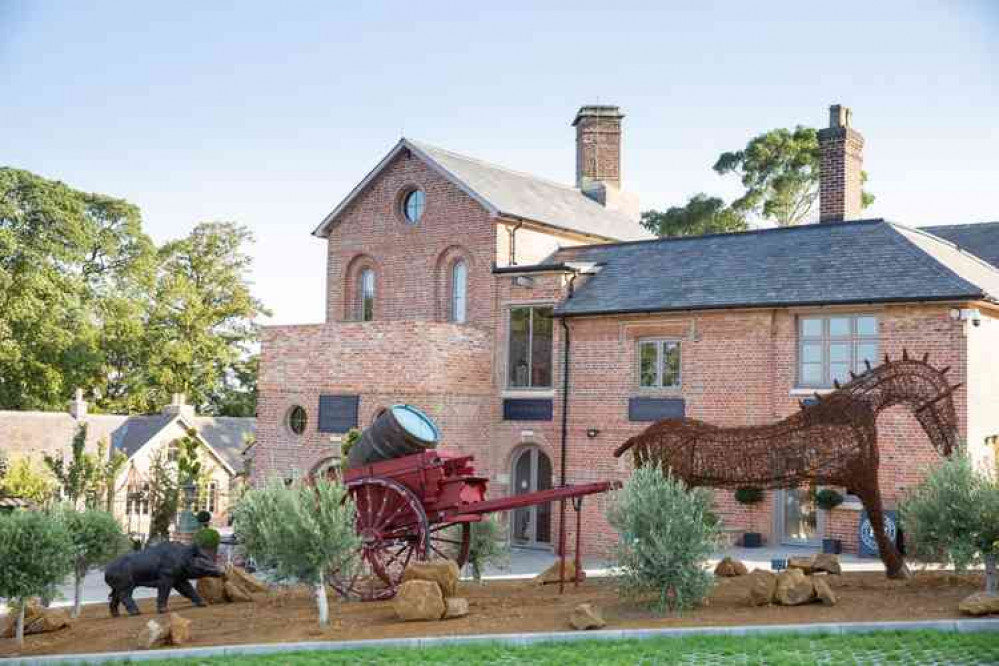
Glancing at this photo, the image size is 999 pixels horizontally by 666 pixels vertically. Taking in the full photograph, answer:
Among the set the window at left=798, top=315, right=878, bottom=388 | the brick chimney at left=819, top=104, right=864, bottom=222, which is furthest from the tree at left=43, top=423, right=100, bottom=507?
the brick chimney at left=819, top=104, right=864, bottom=222

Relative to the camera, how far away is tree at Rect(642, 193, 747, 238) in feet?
164

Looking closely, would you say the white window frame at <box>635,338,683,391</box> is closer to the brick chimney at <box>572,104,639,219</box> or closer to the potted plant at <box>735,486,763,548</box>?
the potted plant at <box>735,486,763,548</box>

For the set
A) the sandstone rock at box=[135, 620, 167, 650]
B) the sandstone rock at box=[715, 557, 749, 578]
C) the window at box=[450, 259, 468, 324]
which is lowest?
the sandstone rock at box=[135, 620, 167, 650]

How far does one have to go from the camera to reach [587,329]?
26016 mm

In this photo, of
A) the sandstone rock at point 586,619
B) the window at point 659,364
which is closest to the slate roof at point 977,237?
the window at point 659,364

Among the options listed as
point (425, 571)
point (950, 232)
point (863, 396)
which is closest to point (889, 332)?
point (863, 396)

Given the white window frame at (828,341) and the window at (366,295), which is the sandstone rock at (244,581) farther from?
the window at (366,295)

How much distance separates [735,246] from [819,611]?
1328 cm

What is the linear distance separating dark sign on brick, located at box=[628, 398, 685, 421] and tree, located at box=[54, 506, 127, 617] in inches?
455

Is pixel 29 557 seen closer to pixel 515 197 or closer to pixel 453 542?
pixel 453 542

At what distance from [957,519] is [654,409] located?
1069 centimetres

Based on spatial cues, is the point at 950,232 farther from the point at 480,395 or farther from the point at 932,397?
the point at 932,397

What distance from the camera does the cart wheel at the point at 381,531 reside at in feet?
54.4

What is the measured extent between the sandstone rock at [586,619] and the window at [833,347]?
1077 cm
